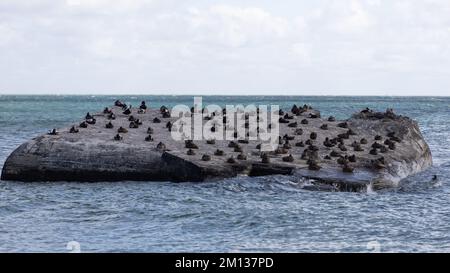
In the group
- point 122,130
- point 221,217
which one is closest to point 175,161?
point 122,130

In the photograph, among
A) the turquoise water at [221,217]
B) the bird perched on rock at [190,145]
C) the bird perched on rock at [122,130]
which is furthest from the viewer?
the bird perched on rock at [122,130]

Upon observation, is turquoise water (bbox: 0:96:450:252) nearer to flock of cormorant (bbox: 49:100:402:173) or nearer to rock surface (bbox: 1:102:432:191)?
rock surface (bbox: 1:102:432:191)

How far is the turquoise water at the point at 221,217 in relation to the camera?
24141 mm

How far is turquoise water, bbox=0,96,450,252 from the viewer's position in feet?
79.2

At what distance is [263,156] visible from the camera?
37.3 meters

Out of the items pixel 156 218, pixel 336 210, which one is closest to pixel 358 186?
pixel 336 210

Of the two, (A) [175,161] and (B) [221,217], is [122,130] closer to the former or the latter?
(A) [175,161]

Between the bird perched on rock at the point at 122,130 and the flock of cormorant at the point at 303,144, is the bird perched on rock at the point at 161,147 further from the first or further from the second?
the bird perched on rock at the point at 122,130

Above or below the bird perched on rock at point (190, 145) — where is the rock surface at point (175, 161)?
below

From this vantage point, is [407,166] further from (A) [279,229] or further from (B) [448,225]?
(A) [279,229]

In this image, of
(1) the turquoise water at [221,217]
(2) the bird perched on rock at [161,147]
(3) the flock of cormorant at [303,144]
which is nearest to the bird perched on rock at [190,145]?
(3) the flock of cormorant at [303,144]

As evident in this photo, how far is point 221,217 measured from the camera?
93.8 feet

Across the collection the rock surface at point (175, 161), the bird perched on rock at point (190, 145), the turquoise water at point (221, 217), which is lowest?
the turquoise water at point (221, 217)

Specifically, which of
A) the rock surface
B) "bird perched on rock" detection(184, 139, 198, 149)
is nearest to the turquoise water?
the rock surface
